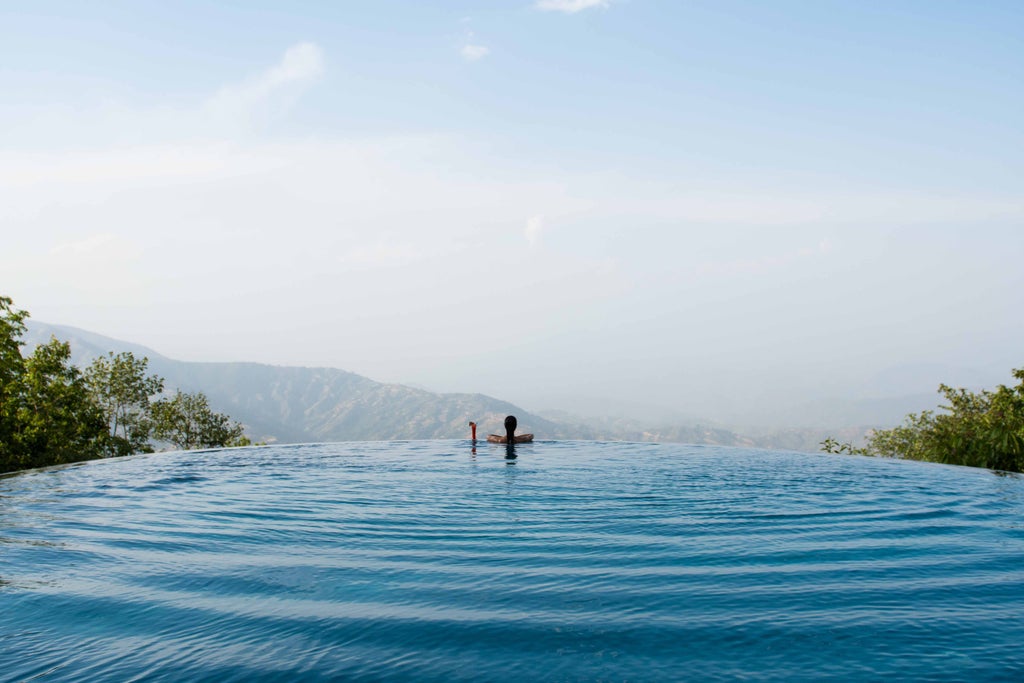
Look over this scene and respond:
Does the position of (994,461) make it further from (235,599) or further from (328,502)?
(235,599)

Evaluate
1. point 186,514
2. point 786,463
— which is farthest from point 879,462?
point 186,514

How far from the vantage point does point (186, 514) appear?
1513cm

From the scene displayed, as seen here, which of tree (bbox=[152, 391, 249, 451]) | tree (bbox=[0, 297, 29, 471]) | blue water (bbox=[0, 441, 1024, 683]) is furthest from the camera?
tree (bbox=[152, 391, 249, 451])

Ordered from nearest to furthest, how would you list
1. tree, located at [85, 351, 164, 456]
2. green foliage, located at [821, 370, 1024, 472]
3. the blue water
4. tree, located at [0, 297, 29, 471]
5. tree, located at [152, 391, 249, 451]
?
1. the blue water
2. green foliage, located at [821, 370, 1024, 472]
3. tree, located at [0, 297, 29, 471]
4. tree, located at [152, 391, 249, 451]
5. tree, located at [85, 351, 164, 456]

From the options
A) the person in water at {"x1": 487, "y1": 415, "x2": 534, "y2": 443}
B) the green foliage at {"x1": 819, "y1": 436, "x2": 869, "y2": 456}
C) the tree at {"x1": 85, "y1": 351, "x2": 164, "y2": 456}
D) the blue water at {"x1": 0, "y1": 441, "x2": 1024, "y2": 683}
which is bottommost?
the blue water at {"x1": 0, "y1": 441, "x2": 1024, "y2": 683}

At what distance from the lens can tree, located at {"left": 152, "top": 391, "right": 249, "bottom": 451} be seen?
153ft

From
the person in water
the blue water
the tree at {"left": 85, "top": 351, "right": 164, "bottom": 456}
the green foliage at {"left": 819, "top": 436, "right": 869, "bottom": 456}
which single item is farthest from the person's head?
the tree at {"left": 85, "top": 351, "right": 164, "bottom": 456}

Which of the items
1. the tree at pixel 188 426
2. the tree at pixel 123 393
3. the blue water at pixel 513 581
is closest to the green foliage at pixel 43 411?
the tree at pixel 188 426

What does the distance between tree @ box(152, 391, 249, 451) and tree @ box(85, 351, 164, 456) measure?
104cm

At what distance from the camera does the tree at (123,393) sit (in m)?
47.0

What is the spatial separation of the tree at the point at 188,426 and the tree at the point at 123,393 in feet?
3.41

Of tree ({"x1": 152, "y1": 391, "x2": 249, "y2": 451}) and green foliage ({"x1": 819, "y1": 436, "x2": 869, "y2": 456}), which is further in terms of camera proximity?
tree ({"x1": 152, "y1": 391, "x2": 249, "y2": 451})

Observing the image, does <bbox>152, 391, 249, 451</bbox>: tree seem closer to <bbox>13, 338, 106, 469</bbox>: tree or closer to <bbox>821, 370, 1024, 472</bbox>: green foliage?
<bbox>13, 338, 106, 469</bbox>: tree

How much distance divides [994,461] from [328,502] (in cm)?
2149
